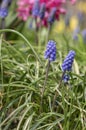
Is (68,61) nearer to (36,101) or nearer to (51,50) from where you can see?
(51,50)

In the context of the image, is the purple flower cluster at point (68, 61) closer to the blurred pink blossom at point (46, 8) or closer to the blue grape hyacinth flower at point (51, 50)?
the blue grape hyacinth flower at point (51, 50)

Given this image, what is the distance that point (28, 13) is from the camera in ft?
10.9

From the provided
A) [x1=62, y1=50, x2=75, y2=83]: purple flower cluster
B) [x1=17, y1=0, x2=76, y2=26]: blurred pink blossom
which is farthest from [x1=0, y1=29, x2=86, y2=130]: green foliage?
[x1=17, y1=0, x2=76, y2=26]: blurred pink blossom

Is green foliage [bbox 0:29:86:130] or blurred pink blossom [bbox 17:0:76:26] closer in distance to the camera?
green foliage [bbox 0:29:86:130]

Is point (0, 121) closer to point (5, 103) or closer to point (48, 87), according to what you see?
point (5, 103)

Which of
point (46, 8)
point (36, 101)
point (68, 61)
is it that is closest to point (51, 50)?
point (68, 61)

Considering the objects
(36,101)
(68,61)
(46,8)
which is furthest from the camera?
(46,8)

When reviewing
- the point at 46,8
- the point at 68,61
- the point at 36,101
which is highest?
the point at 46,8

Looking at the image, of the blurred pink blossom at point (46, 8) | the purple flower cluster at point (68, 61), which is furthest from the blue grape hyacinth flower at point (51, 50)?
the blurred pink blossom at point (46, 8)

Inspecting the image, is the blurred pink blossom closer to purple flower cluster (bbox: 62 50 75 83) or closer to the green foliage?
the green foliage

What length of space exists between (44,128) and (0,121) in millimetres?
181

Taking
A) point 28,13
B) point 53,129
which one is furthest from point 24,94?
point 28,13

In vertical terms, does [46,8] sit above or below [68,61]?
above

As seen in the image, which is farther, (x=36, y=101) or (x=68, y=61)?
(x=36, y=101)
